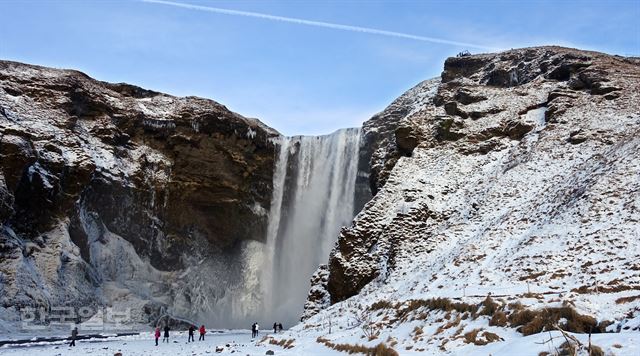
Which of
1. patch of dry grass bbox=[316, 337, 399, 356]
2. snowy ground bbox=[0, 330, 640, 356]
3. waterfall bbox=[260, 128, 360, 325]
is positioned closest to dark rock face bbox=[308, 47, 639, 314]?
snowy ground bbox=[0, 330, 640, 356]

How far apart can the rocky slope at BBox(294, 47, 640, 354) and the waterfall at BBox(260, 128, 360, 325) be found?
1287cm

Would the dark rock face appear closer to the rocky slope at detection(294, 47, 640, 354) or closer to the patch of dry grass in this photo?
the rocky slope at detection(294, 47, 640, 354)

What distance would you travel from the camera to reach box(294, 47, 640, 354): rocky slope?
15945 mm

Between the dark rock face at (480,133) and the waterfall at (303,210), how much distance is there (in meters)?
12.1

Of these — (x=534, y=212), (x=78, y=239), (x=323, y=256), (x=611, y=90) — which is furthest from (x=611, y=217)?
(x=78, y=239)

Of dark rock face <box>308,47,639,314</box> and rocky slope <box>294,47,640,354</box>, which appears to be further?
dark rock face <box>308,47,639,314</box>

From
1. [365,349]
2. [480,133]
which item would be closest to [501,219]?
[480,133]

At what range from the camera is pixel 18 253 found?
1559 inches

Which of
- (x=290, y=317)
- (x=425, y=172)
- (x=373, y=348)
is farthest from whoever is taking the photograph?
(x=290, y=317)

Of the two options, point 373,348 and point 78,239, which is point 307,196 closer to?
point 78,239

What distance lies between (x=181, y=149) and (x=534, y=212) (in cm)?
3667

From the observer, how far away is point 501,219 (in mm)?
29203

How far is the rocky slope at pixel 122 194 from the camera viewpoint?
42.2 meters

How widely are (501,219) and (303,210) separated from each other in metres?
32.0
